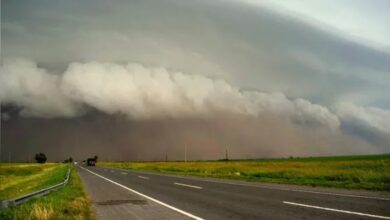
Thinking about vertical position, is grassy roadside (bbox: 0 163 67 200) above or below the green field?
below

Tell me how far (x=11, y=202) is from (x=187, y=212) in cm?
583

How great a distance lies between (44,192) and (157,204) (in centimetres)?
777

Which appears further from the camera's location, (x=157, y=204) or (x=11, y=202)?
(x=157, y=204)

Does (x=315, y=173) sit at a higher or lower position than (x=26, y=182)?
higher

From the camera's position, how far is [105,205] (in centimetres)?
1561

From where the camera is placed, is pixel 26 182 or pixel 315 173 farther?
pixel 26 182

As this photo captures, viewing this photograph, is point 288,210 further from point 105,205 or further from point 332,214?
point 105,205

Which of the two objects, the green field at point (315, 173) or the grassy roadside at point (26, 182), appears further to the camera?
the grassy roadside at point (26, 182)

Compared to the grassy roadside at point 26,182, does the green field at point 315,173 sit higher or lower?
higher

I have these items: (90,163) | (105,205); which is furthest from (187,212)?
(90,163)

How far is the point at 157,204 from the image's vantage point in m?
15.5

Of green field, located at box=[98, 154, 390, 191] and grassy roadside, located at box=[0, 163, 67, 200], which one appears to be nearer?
green field, located at box=[98, 154, 390, 191]

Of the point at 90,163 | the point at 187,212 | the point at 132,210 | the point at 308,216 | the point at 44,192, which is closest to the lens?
the point at 308,216

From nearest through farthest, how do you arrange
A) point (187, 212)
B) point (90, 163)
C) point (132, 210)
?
1. point (187, 212)
2. point (132, 210)
3. point (90, 163)
